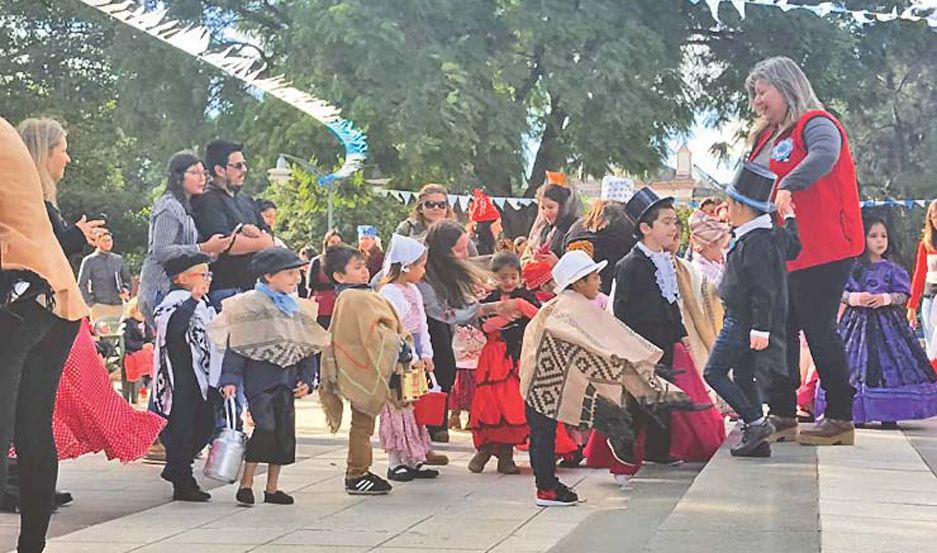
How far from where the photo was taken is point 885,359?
10.5 metres

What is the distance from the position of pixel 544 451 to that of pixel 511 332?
1610 millimetres

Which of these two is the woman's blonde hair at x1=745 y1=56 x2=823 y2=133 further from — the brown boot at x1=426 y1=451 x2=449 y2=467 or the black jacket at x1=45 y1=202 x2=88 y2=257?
the black jacket at x1=45 y1=202 x2=88 y2=257

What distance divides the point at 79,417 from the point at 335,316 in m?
1.48

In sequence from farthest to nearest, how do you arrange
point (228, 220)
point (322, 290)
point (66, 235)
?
Result: 1. point (322, 290)
2. point (228, 220)
3. point (66, 235)

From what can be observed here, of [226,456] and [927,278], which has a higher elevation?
[927,278]

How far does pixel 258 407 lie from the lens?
7.83 meters

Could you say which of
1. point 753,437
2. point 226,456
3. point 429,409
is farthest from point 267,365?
point 753,437

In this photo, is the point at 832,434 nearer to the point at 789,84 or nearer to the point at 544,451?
the point at 544,451

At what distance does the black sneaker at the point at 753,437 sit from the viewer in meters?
7.46

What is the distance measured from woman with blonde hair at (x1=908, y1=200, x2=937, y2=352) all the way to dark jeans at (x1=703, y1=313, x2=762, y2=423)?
4.68 metres

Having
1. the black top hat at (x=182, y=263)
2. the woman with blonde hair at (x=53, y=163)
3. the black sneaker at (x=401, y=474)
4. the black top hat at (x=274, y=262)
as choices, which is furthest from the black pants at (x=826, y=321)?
the woman with blonde hair at (x=53, y=163)

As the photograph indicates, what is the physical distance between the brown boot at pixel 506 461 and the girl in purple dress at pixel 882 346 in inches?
89.6

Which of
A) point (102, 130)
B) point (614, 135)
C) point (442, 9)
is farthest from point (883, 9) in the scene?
point (102, 130)

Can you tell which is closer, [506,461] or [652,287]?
[652,287]
